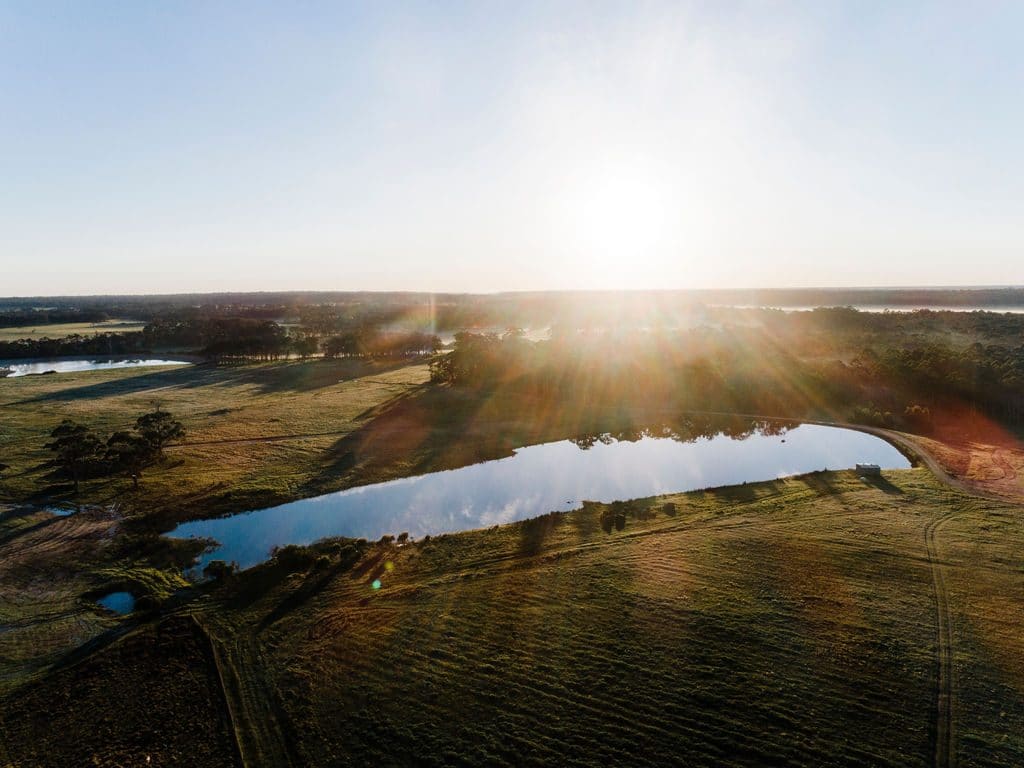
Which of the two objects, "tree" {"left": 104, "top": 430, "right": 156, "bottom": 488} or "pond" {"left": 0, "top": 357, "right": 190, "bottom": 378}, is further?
"pond" {"left": 0, "top": 357, "right": 190, "bottom": 378}

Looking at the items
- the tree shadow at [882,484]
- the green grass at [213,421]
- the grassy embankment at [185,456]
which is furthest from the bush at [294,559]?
the tree shadow at [882,484]

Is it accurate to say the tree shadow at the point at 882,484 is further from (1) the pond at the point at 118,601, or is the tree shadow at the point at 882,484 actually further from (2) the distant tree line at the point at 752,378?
(1) the pond at the point at 118,601

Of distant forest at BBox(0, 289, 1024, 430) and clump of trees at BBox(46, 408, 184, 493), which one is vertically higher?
distant forest at BBox(0, 289, 1024, 430)

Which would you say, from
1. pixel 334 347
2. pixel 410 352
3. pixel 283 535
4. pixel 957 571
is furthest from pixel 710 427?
pixel 334 347

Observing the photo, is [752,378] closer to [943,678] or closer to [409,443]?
[409,443]

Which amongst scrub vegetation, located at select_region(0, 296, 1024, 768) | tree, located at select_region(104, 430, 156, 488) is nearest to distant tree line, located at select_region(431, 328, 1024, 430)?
scrub vegetation, located at select_region(0, 296, 1024, 768)

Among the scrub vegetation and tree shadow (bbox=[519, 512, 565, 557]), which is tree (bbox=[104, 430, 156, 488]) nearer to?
the scrub vegetation
